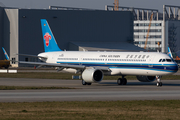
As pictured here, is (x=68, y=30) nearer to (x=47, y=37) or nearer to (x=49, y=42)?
(x=47, y=37)

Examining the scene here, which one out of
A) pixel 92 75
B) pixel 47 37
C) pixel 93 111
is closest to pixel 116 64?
pixel 92 75

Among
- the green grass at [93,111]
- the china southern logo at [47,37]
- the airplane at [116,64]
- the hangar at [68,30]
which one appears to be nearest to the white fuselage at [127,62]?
the airplane at [116,64]

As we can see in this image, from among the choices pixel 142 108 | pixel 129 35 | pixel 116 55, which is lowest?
pixel 142 108

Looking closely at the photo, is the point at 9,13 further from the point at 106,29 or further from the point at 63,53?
the point at 63,53

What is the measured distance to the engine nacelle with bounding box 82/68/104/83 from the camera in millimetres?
42219

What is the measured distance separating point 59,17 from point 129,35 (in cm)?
2609

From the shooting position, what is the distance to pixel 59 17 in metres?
118

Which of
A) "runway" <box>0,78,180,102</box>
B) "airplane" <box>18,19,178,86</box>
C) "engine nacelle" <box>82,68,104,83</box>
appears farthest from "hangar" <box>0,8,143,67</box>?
"runway" <box>0,78,180,102</box>

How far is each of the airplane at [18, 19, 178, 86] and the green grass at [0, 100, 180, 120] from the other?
54.7ft

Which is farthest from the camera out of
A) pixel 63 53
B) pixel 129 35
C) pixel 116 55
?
pixel 129 35

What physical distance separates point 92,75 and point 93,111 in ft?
71.3

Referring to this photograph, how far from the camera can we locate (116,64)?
43.8 m

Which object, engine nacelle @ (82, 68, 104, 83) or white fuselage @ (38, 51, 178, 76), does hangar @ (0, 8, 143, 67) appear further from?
engine nacelle @ (82, 68, 104, 83)

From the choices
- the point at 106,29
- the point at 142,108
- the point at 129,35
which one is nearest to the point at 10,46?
the point at 106,29
